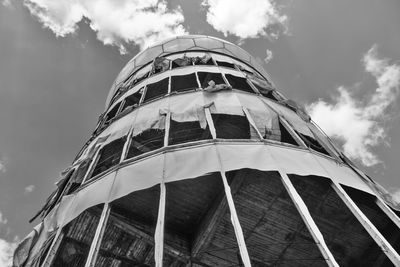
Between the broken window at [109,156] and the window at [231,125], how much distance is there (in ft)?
10.5

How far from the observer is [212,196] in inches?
430

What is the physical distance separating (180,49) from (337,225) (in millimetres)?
13598

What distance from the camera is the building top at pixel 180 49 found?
69.4ft

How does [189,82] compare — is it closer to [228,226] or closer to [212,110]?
[212,110]

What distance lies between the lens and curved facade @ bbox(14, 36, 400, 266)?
30.4ft

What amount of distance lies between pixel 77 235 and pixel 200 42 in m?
14.2

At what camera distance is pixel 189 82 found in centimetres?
1712

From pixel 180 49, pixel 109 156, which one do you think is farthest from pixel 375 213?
pixel 180 49

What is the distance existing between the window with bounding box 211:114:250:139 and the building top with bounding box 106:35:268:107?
9.21 meters

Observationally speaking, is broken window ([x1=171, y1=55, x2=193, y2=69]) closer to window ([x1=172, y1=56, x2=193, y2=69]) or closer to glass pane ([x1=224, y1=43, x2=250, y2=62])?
window ([x1=172, y1=56, x2=193, y2=69])

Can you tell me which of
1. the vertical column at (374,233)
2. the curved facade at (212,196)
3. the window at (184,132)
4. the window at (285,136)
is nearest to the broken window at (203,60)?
the curved facade at (212,196)

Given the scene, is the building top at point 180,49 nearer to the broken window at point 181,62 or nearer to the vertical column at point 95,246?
the broken window at point 181,62

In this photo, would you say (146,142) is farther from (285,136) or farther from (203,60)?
(203,60)

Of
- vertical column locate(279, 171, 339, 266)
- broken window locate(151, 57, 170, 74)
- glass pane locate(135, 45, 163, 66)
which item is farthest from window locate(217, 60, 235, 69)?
vertical column locate(279, 171, 339, 266)
